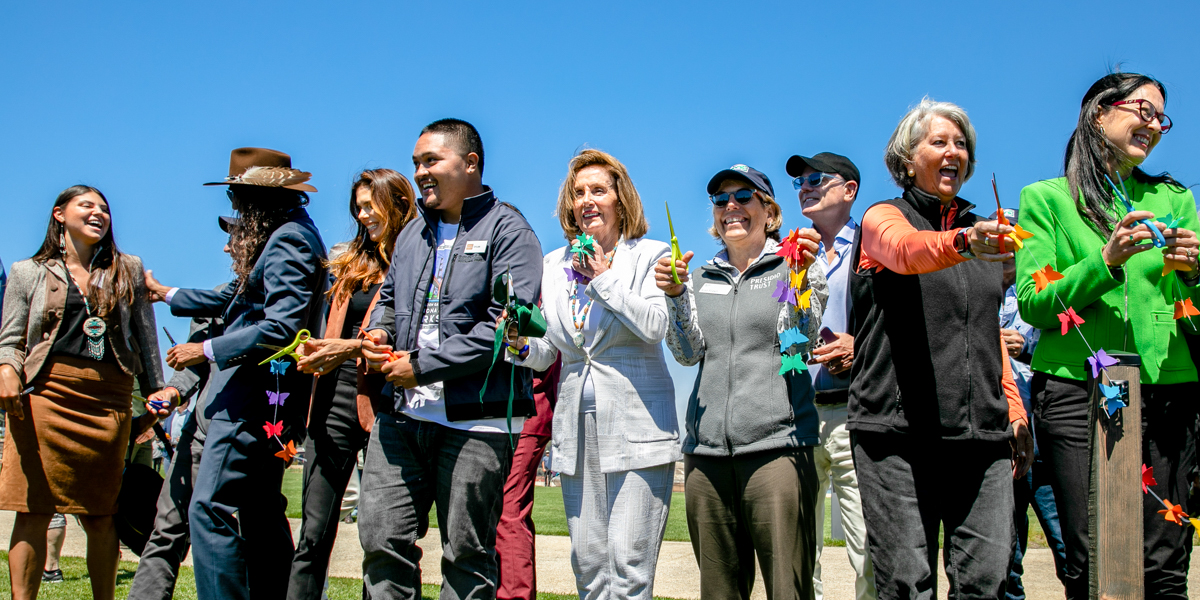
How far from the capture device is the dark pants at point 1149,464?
123 inches

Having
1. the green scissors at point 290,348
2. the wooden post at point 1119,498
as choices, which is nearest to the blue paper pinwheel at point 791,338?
the wooden post at point 1119,498

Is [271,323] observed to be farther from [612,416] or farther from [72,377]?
[612,416]

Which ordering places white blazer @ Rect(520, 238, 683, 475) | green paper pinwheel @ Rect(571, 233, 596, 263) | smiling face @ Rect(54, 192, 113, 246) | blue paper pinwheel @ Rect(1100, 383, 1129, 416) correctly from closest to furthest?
blue paper pinwheel @ Rect(1100, 383, 1129, 416)
white blazer @ Rect(520, 238, 683, 475)
green paper pinwheel @ Rect(571, 233, 596, 263)
smiling face @ Rect(54, 192, 113, 246)

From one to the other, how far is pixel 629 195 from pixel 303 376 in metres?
1.90

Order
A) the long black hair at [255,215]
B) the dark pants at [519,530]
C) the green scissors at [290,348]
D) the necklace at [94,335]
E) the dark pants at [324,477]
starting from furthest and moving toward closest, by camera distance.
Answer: the necklace at [94,335] → the dark pants at [519,530] → the long black hair at [255,215] → the dark pants at [324,477] → the green scissors at [290,348]

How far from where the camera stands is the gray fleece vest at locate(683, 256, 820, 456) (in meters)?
3.60

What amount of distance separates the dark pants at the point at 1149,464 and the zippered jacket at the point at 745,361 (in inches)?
35.6

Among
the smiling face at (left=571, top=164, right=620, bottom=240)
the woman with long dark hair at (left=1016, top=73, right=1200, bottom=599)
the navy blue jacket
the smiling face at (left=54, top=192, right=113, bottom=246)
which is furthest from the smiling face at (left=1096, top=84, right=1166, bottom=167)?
the smiling face at (left=54, top=192, right=113, bottom=246)

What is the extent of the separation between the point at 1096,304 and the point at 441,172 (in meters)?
2.71

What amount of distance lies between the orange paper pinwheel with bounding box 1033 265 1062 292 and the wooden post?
332 mm

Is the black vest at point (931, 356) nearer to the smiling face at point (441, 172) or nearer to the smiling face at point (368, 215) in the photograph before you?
the smiling face at point (441, 172)

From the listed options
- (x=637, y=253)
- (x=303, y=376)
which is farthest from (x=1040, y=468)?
(x=303, y=376)

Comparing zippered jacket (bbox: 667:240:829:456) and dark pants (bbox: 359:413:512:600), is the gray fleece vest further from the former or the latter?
dark pants (bbox: 359:413:512:600)

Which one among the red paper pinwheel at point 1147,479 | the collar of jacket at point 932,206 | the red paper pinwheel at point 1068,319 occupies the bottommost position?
the red paper pinwheel at point 1147,479
